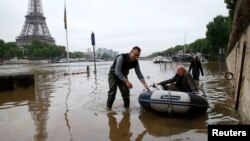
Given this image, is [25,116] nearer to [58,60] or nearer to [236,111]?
[236,111]

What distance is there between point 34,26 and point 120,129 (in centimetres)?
13481

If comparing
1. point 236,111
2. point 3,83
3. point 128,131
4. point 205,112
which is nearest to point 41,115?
point 128,131

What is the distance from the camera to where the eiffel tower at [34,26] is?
13060 cm

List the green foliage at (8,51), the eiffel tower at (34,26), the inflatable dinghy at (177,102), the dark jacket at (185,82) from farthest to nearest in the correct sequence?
the eiffel tower at (34,26)
the green foliage at (8,51)
the dark jacket at (185,82)
the inflatable dinghy at (177,102)

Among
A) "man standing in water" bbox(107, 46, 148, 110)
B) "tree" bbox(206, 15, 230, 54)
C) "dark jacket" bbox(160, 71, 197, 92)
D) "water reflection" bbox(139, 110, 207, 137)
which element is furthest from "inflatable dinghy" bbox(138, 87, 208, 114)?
"tree" bbox(206, 15, 230, 54)

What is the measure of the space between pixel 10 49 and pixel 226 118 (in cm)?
11842

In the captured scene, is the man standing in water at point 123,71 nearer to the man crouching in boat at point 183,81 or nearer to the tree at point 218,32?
the man crouching in boat at point 183,81

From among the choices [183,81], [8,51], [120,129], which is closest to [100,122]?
[120,129]

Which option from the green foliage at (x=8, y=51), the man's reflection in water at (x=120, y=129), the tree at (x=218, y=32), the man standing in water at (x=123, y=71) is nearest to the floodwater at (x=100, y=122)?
the man's reflection in water at (x=120, y=129)

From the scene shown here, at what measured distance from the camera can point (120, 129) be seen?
23.4 feet

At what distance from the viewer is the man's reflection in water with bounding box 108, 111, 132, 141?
644cm

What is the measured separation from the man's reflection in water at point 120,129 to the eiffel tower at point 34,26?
128 meters

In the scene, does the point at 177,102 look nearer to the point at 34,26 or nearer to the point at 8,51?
the point at 8,51

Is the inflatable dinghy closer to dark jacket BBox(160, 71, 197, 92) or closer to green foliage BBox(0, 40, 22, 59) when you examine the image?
dark jacket BBox(160, 71, 197, 92)
